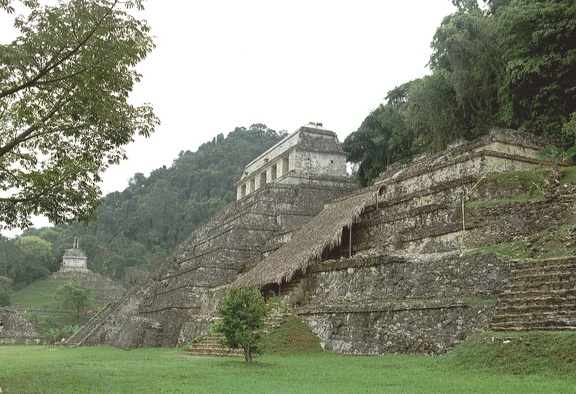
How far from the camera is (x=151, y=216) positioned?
2344 inches

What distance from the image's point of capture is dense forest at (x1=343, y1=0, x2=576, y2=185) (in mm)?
15461

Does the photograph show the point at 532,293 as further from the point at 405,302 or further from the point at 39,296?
the point at 39,296

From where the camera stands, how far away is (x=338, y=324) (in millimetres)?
11484

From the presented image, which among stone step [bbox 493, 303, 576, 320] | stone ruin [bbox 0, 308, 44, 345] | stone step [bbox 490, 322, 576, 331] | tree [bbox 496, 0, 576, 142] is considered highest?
tree [bbox 496, 0, 576, 142]

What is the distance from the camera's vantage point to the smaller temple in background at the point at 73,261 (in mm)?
53688

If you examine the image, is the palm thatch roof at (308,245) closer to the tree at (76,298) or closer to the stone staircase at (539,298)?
the stone staircase at (539,298)

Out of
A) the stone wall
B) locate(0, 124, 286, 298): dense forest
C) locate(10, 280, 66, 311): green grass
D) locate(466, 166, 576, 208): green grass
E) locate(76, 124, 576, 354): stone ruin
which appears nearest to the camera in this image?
locate(76, 124, 576, 354): stone ruin

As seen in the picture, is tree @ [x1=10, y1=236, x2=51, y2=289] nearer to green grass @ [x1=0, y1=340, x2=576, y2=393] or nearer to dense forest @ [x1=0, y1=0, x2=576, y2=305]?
dense forest @ [x1=0, y1=0, x2=576, y2=305]

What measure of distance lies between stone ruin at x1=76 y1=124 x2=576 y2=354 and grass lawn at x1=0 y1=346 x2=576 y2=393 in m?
1.07

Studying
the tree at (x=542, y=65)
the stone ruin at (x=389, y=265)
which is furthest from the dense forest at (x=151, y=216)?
the tree at (x=542, y=65)

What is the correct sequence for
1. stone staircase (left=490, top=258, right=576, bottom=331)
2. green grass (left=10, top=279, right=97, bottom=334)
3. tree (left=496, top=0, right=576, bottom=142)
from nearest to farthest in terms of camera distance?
stone staircase (left=490, top=258, right=576, bottom=331), tree (left=496, top=0, right=576, bottom=142), green grass (left=10, top=279, right=97, bottom=334)

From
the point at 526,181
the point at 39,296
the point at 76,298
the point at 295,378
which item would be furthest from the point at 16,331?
the point at 526,181

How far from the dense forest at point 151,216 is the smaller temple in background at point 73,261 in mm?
1731

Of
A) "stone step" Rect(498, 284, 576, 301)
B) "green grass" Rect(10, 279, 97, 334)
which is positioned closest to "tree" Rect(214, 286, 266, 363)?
"stone step" Rect(498, 284, 576, 301)
